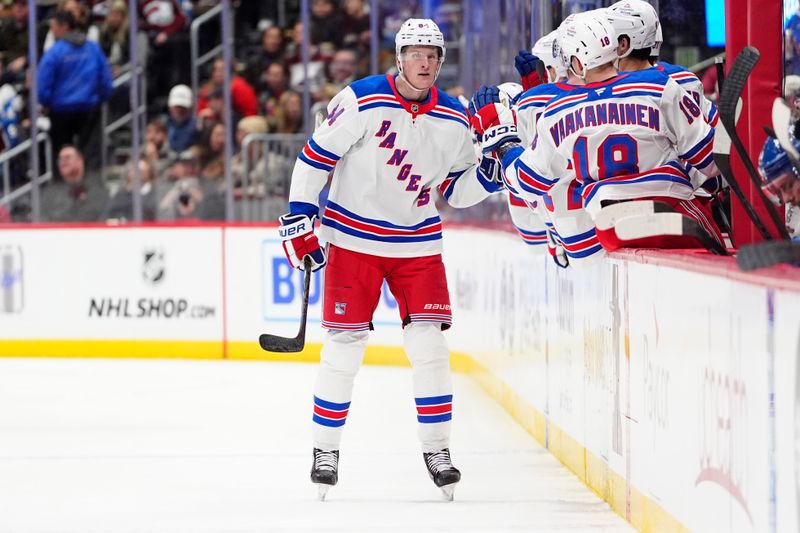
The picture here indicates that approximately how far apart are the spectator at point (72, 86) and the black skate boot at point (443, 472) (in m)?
5.84

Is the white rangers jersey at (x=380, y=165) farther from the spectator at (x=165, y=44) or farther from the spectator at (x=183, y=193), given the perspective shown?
the spectator at (x=165, y=44)

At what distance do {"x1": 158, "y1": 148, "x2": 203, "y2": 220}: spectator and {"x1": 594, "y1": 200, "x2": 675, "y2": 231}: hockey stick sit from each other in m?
5.62

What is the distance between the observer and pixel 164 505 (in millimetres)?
3830

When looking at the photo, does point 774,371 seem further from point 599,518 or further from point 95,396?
point 95,396

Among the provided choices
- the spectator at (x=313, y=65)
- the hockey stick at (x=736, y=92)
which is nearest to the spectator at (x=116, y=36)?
the spectator at (x=313, y=65)

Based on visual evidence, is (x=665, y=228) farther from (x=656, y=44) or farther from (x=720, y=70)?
(x=656, y=44)

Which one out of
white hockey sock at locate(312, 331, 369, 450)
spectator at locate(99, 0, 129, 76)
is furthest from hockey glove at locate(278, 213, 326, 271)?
spectator at locate(99, 0, 129, 76)

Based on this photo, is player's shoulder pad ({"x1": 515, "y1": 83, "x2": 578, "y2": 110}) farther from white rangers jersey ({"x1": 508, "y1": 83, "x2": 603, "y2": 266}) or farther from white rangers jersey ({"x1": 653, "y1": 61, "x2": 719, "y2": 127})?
white rangers jersey ({"x1": 653, "y1": 61, "x2": 719, "y2": 127})

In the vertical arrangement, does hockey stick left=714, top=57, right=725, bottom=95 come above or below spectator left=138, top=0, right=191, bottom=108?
below

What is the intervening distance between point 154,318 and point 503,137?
4744 mm

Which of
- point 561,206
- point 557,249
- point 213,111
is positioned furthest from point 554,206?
point 213,111

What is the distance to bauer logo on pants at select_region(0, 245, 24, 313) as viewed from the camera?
8.35m

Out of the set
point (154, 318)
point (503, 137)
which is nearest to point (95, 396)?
point (154, 318)

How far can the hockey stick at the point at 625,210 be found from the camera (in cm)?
322
